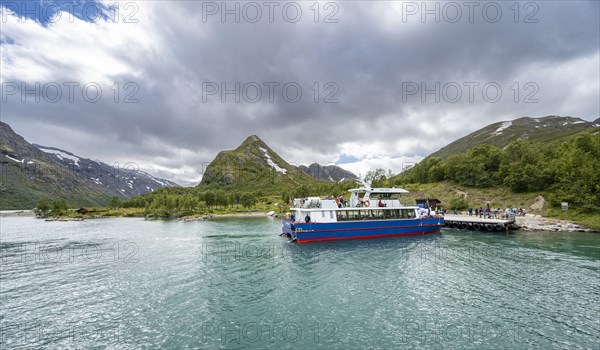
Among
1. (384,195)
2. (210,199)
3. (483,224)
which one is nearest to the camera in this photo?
(384,195)

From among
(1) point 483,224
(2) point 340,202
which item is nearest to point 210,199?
(2) point 340,202

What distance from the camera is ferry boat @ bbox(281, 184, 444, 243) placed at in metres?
44.2

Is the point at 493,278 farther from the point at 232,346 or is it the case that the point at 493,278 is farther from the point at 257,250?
the point at 257,250

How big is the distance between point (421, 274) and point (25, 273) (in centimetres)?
4118

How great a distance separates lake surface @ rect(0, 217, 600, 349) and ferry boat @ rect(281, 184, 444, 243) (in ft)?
27.1

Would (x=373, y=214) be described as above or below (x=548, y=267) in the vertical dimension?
above

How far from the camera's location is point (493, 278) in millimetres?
24016

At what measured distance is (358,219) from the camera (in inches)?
1849

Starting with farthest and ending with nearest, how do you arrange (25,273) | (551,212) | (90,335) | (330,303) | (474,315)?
(551,212) < (25,273) < (330,303) < (474,315) < (90,335)

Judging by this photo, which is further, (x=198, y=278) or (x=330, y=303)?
(x=198, y=278)

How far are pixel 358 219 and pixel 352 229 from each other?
2452 millimetres

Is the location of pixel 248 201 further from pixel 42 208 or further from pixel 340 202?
pixel 42 208

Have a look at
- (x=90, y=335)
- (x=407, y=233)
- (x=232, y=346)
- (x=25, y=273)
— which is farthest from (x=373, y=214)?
(x=25, y=273)

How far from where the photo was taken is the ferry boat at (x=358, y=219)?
145 ft
